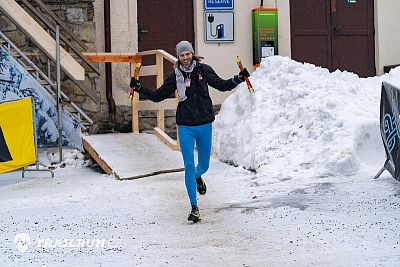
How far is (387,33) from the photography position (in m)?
15.1

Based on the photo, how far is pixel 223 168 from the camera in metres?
10.2

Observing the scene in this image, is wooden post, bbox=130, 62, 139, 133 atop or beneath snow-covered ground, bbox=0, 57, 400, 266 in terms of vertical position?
atop

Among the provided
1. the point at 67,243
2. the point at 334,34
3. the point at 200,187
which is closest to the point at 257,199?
the point at 200,187

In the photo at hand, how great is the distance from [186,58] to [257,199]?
1.75 m

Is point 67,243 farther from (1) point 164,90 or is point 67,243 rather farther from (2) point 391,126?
(2) point 391,126

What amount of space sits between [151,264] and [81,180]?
16.0 ft

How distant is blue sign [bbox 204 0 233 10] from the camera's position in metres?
13.8

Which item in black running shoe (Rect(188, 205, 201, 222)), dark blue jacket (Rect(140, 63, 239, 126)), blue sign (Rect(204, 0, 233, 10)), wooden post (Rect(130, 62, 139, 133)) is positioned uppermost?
blue sign (Rect(204, 0, 233, 10))

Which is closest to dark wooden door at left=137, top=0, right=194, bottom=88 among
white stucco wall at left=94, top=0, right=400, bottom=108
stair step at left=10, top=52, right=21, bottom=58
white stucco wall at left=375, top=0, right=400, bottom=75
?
white stucco wall at left=94, top=0, right=400, bottom=108

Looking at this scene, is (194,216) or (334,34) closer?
(194,216)

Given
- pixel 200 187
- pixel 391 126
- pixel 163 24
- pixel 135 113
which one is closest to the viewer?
pixel 200 187

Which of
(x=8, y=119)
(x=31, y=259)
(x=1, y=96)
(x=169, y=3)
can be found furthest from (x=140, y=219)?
(x=169, y=3)

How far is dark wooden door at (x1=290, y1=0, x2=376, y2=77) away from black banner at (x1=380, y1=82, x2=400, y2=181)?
675cm

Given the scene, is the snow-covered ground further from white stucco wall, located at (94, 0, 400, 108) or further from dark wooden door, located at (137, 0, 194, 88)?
dark wooden door, located at (137, 0, 194, 88)
